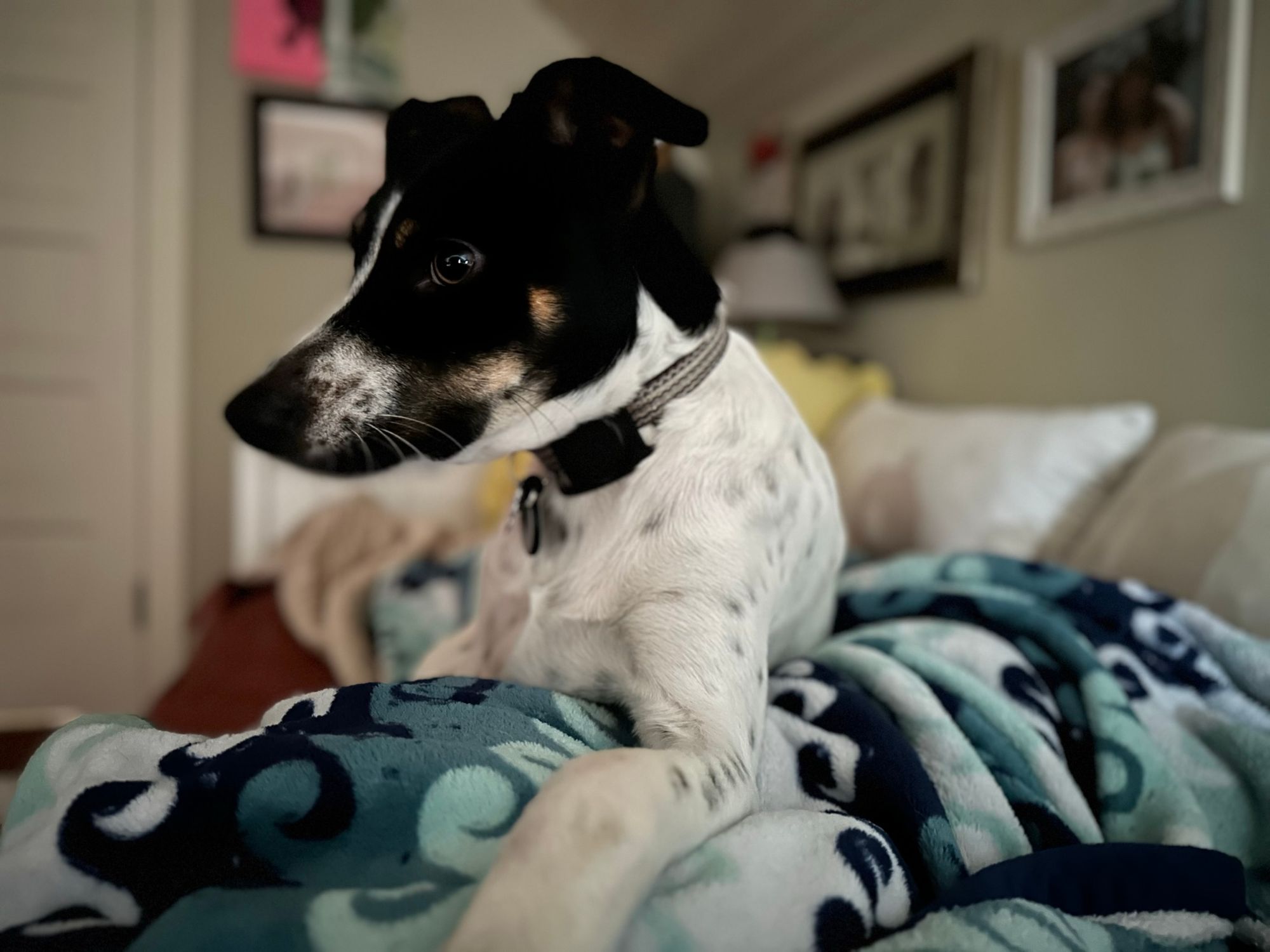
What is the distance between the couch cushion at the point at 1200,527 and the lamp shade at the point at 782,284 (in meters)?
1.27

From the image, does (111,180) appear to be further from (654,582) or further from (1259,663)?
(1259,663)

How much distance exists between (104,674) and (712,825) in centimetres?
321

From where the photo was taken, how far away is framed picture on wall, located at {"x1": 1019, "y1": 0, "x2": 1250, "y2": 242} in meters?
1.46

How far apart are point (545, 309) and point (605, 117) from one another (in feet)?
0.60

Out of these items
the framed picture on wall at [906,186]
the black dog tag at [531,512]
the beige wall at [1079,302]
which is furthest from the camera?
the framed picture on wall at [906,186]

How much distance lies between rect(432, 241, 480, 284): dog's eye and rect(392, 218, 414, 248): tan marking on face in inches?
1.3

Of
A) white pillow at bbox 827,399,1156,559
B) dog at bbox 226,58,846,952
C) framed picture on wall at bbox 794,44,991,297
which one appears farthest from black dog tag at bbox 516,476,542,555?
framed picture on wall at bbox 794,44,991,297

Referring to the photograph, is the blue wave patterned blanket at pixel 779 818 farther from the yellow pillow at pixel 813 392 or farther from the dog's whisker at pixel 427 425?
the yellow pillow at pixel 813 392

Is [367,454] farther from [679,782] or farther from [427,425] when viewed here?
[679,782]

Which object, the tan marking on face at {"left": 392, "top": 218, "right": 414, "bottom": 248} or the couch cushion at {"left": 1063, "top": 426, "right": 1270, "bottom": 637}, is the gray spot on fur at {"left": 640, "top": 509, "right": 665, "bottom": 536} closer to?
the tan marking on face at {"left": 392, "top": 218, "right": 414, "bottom": 248}

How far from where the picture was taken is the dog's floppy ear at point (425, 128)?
750 mm

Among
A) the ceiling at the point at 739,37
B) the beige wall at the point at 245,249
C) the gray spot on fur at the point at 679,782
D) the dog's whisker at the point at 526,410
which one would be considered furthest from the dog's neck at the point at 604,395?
the beige wall at the point at 245,249

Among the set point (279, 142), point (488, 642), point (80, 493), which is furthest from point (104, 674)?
point (488, 642)

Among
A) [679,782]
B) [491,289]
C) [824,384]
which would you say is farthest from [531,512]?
[824,384]
